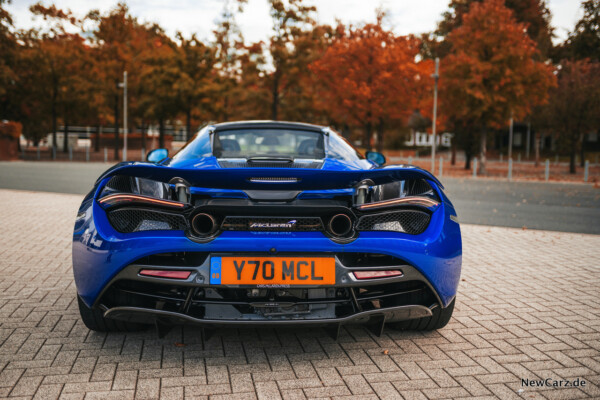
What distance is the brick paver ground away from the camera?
274 cm

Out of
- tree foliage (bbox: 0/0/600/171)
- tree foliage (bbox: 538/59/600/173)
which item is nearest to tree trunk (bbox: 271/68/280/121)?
tree foliage (bbox: 0/0/600/171)

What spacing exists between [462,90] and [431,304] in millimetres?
24636

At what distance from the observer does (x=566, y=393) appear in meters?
2.75

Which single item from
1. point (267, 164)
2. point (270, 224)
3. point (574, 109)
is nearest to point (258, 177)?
point (270, 224)

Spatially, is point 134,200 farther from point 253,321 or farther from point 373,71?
point 373,71

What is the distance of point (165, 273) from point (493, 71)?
2562cm

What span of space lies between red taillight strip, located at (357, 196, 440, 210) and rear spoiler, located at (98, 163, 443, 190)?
5.9 inches

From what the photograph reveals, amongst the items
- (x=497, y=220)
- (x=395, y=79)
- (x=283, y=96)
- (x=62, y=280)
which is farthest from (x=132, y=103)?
(x=62, y=280)

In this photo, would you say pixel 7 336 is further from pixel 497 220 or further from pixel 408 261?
pixel 497 220

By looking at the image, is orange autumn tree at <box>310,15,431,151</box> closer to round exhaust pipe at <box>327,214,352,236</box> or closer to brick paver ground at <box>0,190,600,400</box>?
brick paver ground at <box>0,190,600,400</box>

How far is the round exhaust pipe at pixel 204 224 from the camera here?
2.77 metres

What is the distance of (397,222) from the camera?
118 inches

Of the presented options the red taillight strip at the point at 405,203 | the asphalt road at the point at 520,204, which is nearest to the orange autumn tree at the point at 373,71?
the asphalt road at the point at 520,204

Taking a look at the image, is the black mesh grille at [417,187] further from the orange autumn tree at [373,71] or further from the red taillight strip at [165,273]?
the orange autumn tree at [373,71]
